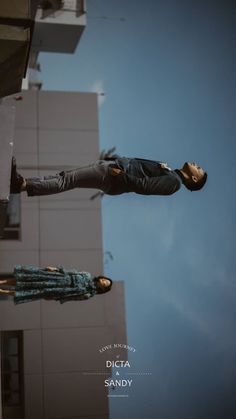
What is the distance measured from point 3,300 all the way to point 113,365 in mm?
A: 2066

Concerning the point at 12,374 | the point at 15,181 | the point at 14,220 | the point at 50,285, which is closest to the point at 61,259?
the point at 14,220

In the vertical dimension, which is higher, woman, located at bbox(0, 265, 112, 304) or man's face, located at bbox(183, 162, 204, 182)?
man's face, located at bbox(183, 162, 204, 182)

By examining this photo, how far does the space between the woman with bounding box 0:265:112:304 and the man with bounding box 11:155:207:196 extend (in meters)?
0.84

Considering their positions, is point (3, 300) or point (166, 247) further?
point (3, 300)

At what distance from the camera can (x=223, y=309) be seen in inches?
195

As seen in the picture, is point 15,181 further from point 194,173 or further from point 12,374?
point 12,374

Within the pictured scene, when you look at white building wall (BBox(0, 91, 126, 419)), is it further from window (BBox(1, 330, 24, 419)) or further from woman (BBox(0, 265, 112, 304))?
woman (BBox(0, 265, 112, 304))

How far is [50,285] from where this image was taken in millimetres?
4277

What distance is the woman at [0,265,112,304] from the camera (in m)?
4.14

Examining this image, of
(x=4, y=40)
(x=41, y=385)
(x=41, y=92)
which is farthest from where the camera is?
(x=41, y=92)

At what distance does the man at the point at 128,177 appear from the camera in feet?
12.4

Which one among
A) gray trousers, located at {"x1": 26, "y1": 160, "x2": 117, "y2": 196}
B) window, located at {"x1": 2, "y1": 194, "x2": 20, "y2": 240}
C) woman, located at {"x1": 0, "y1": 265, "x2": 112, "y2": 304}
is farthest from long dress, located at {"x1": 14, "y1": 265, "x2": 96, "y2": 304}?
window, located at {"x1": 2, "y1": 194, "x2": 20, "y2": 240}

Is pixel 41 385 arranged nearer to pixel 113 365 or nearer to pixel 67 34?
pixel 113 365

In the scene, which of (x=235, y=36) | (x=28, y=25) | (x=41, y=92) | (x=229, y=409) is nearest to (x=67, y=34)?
(x=41, y=92)
